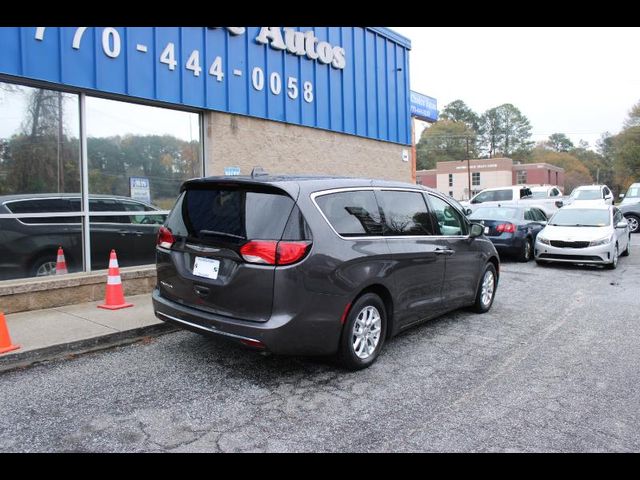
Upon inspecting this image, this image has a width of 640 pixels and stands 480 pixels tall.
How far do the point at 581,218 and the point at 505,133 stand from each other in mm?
121164

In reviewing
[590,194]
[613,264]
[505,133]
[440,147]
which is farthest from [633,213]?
[505,133]

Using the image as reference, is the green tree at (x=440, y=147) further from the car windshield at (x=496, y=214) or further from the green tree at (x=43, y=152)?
the green tree at (x=43, y=152)

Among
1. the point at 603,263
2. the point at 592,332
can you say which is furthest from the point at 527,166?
the point at 592,332

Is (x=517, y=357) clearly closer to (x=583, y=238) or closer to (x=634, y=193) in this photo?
(x=583, y=238)

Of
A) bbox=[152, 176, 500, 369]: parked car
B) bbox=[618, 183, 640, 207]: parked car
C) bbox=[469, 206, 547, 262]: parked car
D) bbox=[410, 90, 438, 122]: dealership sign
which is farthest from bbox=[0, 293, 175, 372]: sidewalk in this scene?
bbox=[618, 183, 640, 207]: parked car

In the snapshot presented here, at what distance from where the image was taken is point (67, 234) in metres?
6.95

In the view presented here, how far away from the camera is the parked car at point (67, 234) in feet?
21.1

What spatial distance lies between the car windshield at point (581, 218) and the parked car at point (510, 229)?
2.08 ft

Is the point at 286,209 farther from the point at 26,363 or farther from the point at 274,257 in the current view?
the point at 26,363

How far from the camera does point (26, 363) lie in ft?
15.2

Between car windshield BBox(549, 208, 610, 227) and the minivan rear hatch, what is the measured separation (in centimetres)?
987

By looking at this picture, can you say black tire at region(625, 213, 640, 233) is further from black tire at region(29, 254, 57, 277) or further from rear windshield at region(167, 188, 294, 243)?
black tire at region(29, 254, 57, 277)

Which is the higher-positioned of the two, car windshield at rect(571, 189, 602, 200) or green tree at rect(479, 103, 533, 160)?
green tree at rect(479, 103, 533, 160)

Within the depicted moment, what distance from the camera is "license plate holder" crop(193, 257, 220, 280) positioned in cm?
414
